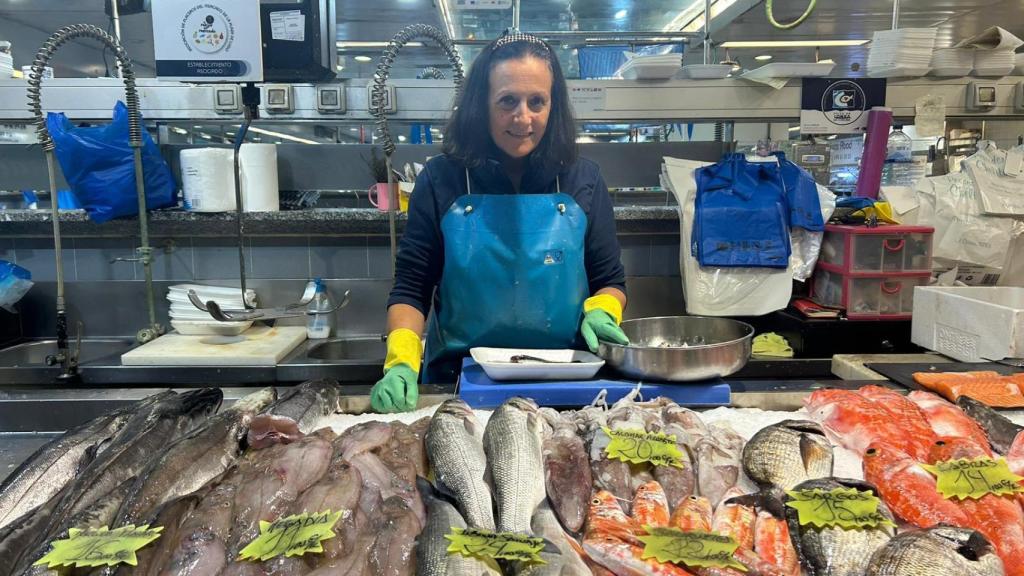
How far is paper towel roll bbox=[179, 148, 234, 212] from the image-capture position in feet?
11.9

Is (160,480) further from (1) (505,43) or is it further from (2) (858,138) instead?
(2) (858,138)

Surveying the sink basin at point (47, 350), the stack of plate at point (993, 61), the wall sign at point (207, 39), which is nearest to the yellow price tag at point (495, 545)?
the wall sign at point (207, 39)

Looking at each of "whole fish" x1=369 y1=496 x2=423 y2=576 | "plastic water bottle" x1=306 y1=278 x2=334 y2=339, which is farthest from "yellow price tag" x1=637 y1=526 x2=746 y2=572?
"plastic water bottle" x1=306 y1=278 x2=334 y2=339

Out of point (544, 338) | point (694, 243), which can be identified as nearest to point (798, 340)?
point (694, 243)

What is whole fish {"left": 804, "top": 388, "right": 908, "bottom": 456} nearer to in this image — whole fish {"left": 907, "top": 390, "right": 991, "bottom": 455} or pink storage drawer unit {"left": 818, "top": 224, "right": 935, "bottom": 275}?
whole fish {"left": 907, "top": 390, "right": 991, "bottom": 455}

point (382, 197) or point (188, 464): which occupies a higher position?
point (382, 197)

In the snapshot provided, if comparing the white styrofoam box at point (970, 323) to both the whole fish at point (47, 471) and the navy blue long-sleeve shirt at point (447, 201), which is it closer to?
the navy blue long-sleeve shirt at point (447, 201)

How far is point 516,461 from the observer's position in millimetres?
1389

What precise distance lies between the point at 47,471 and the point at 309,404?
598 mm

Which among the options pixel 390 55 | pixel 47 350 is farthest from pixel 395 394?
pixel 47 350

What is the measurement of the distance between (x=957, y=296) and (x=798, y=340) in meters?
1.09

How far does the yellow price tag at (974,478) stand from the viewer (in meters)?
1.34

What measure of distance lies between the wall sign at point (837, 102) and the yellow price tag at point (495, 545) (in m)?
3.45

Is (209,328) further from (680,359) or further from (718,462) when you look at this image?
(718,462)
